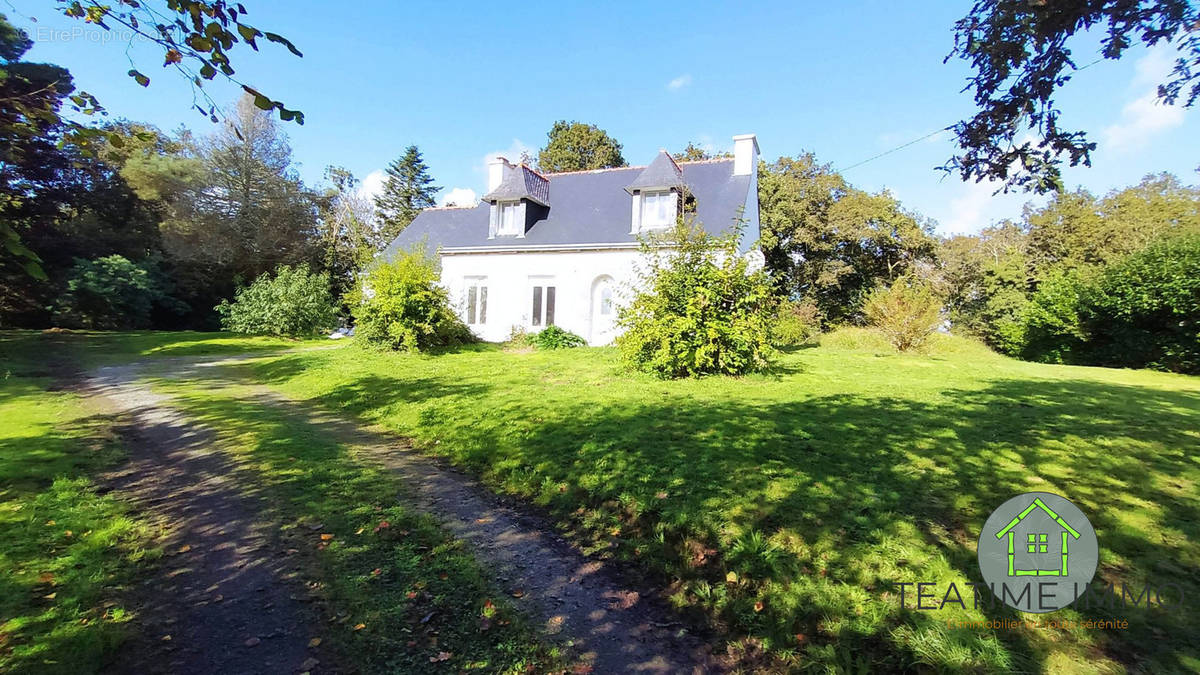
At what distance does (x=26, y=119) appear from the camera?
6.99ft

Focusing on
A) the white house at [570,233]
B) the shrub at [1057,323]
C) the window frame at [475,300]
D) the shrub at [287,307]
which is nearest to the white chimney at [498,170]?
the white house at [570,233]

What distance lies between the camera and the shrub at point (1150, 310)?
12.3 meters

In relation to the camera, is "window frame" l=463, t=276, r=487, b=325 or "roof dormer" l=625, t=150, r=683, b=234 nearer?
"roof dormer" l=625, t=150, r=683, b=234

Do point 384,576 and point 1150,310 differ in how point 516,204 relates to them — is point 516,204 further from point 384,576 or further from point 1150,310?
point 1150,310

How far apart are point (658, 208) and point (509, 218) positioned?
21.6ft

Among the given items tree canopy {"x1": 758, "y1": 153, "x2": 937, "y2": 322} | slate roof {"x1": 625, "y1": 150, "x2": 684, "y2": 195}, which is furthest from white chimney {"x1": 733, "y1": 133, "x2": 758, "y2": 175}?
tree canopy {"x1": 758, "y1": 153, "x2": 937, "y2": 322}

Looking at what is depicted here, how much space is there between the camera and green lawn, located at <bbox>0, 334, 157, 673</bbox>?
2355 mm

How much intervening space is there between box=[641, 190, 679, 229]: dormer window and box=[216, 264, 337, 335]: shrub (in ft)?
44.8

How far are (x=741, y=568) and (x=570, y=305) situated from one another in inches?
657

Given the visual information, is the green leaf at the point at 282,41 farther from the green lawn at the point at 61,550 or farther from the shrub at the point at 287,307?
the shrub at the point at 287,307

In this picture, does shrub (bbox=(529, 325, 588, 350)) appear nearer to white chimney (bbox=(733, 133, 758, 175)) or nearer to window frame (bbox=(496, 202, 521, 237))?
Answer: window frame (bbox=(496, 202, 521, 237))

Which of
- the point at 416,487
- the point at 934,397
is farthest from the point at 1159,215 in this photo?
the point at 416,487

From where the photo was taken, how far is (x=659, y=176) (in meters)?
18.4

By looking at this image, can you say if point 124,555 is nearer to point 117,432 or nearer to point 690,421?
point 117,432
